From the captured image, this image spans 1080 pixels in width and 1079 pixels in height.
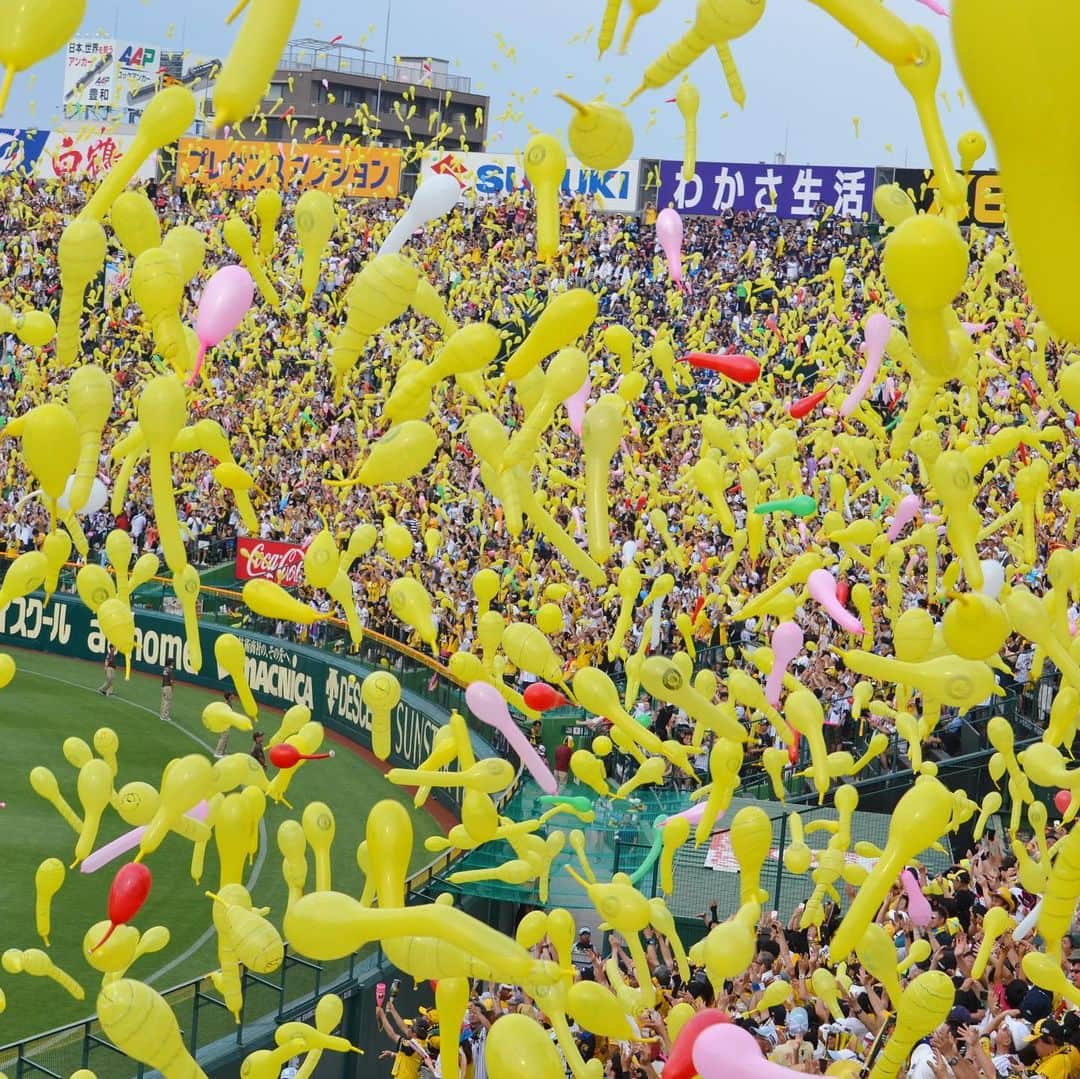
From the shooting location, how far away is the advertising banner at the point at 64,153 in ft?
104

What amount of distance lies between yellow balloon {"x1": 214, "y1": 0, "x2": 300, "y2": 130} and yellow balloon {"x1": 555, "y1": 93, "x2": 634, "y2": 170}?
91 cm

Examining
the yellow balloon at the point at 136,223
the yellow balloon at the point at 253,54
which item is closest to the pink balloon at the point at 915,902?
the yellow balloon at the point at 136,223

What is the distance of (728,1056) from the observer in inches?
108

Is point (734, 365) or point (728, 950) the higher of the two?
point (734, 365)

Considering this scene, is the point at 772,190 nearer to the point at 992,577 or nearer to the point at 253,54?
the point at 992,577

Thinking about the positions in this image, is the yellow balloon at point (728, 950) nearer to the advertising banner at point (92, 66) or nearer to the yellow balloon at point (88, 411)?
the yellow balloon at point (88, 411)

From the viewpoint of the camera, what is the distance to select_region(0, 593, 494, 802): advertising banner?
15.4 m

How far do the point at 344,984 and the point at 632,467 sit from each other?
906cm

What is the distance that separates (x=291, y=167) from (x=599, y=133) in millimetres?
28555

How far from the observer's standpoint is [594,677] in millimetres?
5473

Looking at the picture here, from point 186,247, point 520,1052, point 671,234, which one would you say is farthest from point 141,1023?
point 671,234

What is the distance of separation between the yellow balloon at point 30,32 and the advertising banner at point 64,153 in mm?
30439

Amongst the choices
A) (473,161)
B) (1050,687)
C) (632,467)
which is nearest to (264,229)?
(1050,687)

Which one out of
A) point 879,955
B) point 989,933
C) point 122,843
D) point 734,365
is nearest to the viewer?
point 879,955
